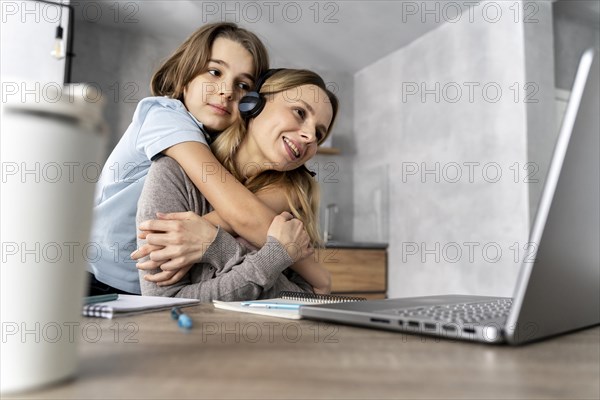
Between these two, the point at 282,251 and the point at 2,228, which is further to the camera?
the point at 282,251

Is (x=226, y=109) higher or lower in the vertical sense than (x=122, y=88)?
lower

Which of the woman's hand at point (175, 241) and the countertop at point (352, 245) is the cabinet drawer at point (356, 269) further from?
the woman's hand at point (175, 241)

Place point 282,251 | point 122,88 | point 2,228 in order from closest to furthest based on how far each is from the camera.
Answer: point 2,228 → point 282,251 → point 122,88

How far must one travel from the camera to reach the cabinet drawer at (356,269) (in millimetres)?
3693

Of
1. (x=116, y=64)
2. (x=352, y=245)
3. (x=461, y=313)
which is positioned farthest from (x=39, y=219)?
(x=116, y=64)

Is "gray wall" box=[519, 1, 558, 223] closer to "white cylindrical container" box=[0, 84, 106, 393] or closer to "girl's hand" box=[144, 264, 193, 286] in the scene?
"girl's hand" box=[144, 264, 193, 286]

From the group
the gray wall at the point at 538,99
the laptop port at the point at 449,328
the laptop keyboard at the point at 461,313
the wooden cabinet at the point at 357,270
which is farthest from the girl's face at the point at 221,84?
the wooden cabinet at the point at 357,270

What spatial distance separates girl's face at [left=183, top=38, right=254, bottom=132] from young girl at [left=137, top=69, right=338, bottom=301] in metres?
0.07

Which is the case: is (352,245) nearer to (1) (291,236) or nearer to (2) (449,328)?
(1) (291,236)

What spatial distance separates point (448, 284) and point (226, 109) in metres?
2.53

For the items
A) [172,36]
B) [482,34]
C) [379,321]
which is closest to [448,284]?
[482,34]

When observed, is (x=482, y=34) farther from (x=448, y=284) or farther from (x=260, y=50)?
(x=260, y=50)

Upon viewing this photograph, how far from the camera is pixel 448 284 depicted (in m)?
3.46

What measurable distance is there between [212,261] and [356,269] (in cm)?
292
